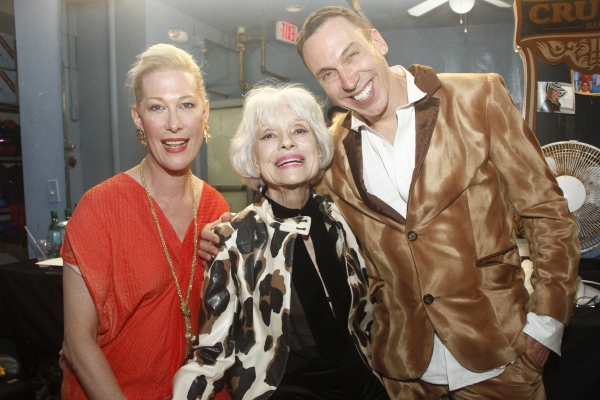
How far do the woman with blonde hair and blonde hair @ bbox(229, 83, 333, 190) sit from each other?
7.0 inches

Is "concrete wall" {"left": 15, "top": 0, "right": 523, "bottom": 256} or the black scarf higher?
"concrete wall" {"left": 15, "top": 0, "right": 523, "bottom": 256}

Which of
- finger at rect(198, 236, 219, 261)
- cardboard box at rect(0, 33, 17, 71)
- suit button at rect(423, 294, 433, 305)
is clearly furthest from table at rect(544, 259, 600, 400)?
cardboard box at rect(0, 33, 17, 71)

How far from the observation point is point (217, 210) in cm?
187

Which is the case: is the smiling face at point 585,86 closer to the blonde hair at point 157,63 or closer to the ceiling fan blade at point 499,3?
the ceiling fan blade at point 499,3

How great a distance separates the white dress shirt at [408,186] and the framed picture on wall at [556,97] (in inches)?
74.2

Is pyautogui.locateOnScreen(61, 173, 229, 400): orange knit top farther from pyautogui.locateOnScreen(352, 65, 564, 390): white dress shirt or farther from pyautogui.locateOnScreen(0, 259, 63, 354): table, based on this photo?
pyautogui.locateOnScreen(0, 259, 63, 354): table

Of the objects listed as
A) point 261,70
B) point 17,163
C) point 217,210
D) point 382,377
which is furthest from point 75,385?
point 261,70

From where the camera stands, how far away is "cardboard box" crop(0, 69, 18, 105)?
333cm

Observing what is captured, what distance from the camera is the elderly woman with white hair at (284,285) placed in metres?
1.48

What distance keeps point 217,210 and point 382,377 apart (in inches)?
38.8

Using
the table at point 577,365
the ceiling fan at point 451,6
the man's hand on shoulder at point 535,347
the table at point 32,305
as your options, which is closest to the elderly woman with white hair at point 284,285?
the man's hand on shoulder at point 535,347

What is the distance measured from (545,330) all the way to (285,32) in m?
3.59

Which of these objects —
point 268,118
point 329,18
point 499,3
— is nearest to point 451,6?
point 499,3

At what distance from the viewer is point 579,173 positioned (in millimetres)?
2453
